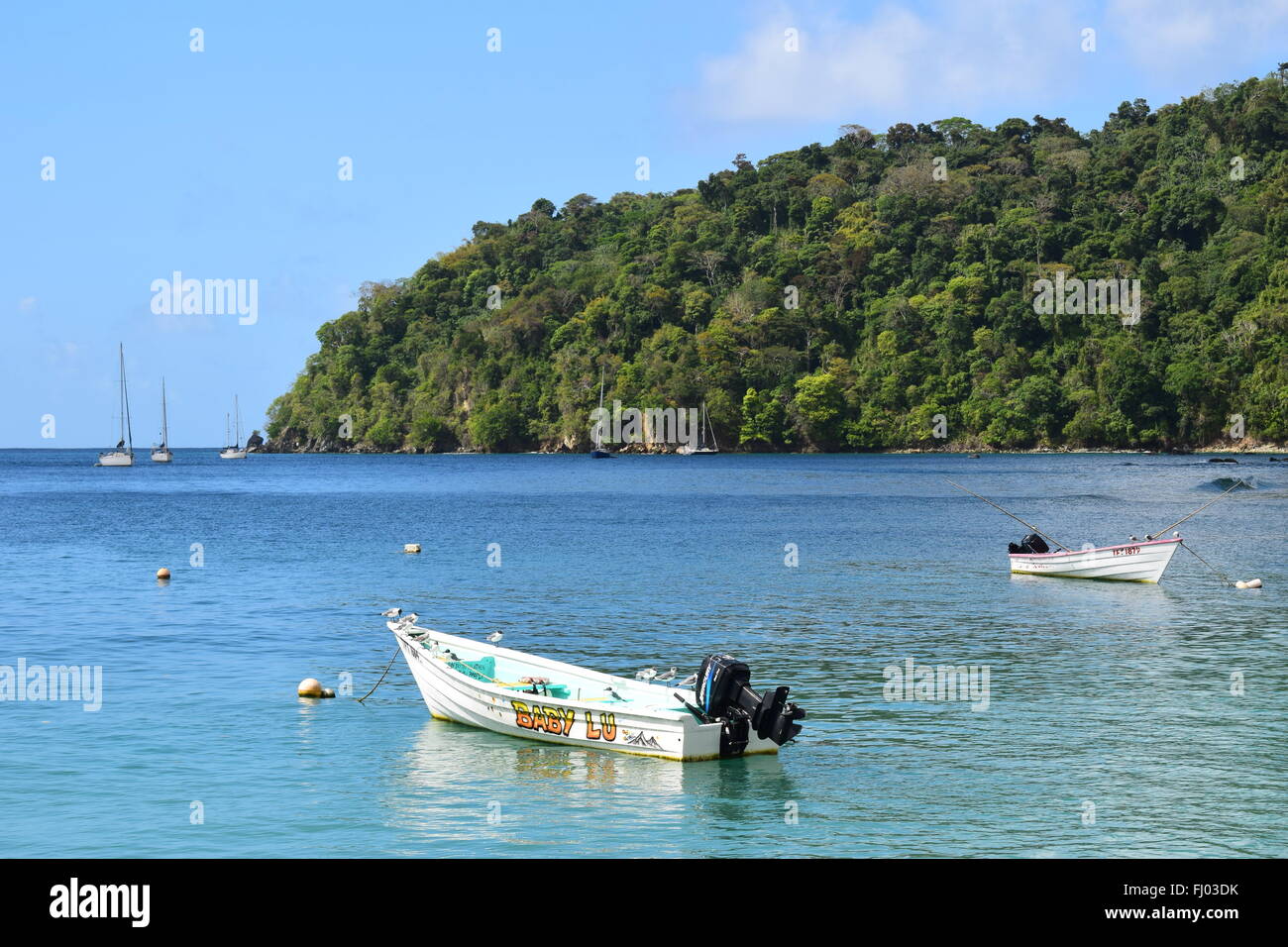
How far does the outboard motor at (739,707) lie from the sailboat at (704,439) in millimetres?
167351

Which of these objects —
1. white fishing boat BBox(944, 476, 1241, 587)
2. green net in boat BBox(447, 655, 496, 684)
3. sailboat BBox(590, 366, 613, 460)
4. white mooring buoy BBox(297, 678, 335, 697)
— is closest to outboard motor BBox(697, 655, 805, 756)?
green net in boat BBox(447, 655, 496, 684)

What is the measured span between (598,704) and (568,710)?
632 millimetres

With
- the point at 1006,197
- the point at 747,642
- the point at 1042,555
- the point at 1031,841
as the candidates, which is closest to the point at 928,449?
the point at 1006,197

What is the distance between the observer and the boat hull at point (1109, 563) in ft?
127

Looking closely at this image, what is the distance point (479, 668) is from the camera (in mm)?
21031

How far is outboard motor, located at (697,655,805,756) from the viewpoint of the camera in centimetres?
1733

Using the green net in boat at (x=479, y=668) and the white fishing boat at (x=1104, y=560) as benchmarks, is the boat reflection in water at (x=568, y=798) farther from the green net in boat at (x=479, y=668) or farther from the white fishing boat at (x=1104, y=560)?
the white fishing boat at (x=1104, y=560)

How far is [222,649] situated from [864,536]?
34533mm

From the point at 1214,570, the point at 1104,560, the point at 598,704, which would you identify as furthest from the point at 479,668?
the point at 1214,570

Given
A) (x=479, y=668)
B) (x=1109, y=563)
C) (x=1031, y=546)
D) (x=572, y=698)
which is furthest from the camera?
(x=1031, y=546)

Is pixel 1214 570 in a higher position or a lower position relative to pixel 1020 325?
lower

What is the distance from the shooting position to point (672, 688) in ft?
61.8

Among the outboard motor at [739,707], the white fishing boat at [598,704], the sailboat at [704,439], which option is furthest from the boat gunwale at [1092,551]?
the sailboat at [704,439]

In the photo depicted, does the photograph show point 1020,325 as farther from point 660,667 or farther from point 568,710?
point 568,710
